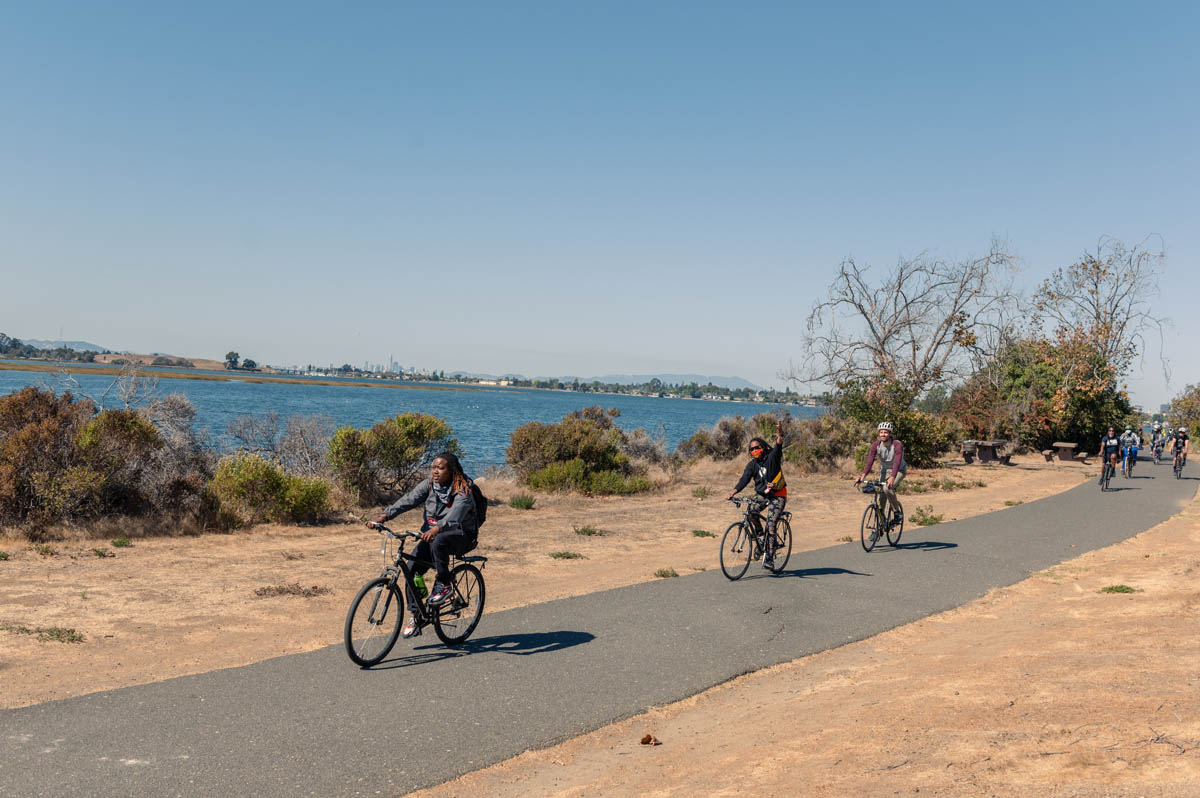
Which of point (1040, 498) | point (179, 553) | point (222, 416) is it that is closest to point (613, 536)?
point (179, 553)

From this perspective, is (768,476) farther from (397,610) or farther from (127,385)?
(127,385)

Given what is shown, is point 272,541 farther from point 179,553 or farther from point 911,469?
point 911,469

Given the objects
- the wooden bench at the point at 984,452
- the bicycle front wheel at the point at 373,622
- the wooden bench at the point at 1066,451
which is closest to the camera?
the bicycle front wheel at the point at 373,622

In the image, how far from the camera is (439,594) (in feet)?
25.3

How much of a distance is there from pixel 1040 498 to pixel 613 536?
14600 mm

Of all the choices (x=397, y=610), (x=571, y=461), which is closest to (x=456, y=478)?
(x=397, y=610)

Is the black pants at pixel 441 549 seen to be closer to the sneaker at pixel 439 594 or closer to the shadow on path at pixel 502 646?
the sneaker at pixel 439 594

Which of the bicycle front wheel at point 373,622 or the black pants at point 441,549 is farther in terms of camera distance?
the black pants at point 441,549

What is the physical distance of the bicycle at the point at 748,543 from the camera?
11.4 m

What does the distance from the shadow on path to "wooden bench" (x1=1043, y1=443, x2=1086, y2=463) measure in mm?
40416

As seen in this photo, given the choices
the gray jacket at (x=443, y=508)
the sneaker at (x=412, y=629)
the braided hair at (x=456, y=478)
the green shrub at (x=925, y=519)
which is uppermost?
the braided hair at (x=456, y=478)

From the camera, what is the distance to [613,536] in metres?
15.8

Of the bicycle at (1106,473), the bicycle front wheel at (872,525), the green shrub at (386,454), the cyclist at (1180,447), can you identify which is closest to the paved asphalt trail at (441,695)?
the bicycle front wheel at (872,525)

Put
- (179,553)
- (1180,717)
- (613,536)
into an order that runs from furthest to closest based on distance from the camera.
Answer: (613,536)
(179,553)
(1180,717)
